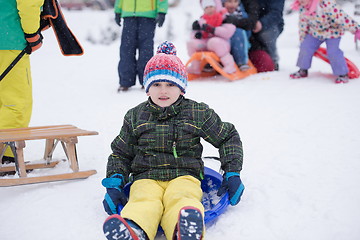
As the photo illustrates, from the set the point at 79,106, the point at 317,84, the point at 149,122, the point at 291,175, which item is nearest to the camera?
the point at 149,122

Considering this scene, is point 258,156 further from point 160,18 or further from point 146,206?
point 160,18

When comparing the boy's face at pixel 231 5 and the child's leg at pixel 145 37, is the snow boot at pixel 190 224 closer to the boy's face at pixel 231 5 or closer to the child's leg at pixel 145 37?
the child's leg at pixel 145 37

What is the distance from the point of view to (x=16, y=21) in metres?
2.62

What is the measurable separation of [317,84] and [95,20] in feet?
33.6

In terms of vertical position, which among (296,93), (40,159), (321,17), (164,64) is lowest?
(40,159)

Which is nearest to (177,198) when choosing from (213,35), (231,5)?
(213,35)

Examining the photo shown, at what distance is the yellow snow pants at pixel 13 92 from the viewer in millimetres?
2600

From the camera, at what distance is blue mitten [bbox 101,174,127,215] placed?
1850mm

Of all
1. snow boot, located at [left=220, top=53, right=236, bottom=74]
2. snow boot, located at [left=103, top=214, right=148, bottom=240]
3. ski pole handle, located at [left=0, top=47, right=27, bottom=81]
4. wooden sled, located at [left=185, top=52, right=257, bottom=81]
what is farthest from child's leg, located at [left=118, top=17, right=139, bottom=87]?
snow boot, located at [left=103, top=214, right=148, bottom=240]

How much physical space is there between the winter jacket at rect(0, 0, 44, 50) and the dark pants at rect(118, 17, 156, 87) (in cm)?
217

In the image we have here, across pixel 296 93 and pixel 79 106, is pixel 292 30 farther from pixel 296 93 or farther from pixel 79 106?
pixel 79 106

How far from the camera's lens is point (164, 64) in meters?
2.02

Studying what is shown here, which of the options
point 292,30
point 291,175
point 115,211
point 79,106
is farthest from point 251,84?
point 292,30

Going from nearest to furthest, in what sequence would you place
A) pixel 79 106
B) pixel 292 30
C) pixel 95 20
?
1. pixel 79 106
2. pixel 292 30
3. pixel 95 20
